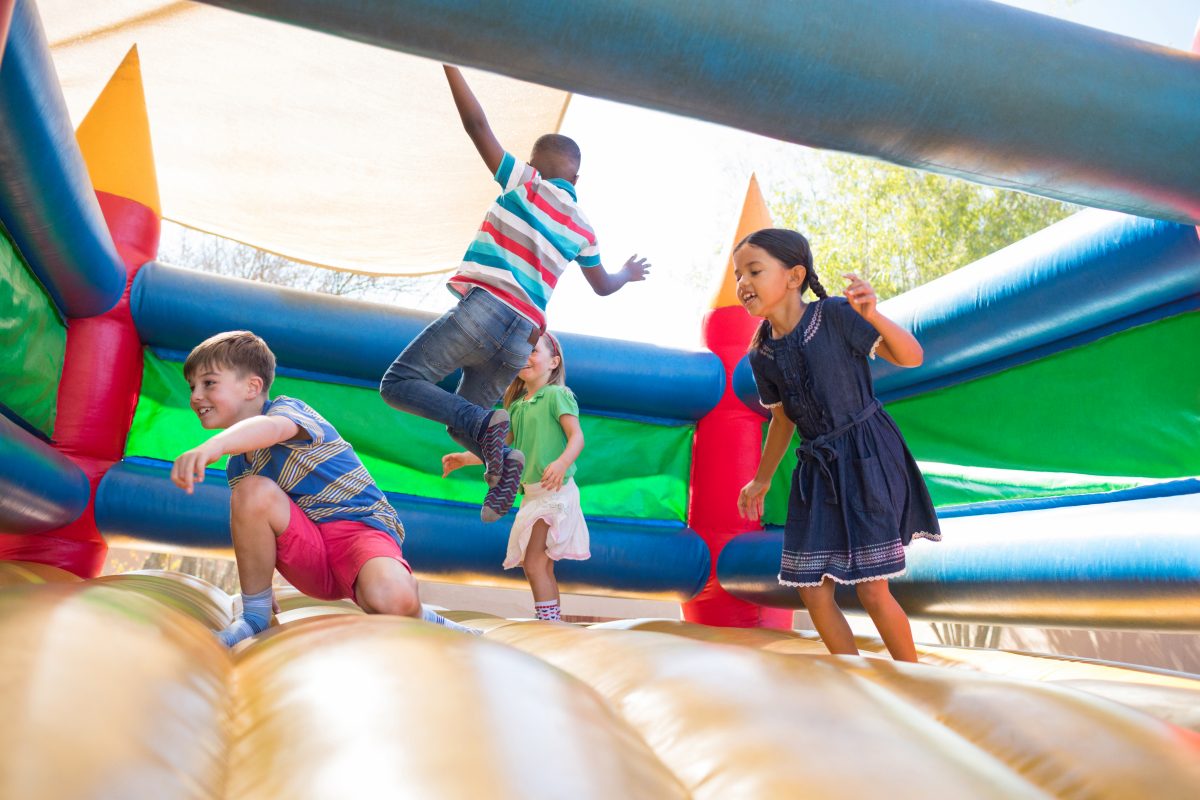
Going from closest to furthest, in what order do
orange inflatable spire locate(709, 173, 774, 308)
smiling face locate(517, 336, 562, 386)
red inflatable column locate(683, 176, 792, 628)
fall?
smiling face locate(517, 336, 562, 386), red inflatable column locate(683, 176, 792, 628), orange inflatable spire locate(709, 173, 774, 308)

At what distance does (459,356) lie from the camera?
7.20 feet

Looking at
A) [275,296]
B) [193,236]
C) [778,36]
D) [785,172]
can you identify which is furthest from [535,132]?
[785,172]

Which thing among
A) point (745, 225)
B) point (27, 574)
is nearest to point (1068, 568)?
point (27, 574)

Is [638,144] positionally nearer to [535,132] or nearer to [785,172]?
[785,172]

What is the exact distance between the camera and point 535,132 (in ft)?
14.3

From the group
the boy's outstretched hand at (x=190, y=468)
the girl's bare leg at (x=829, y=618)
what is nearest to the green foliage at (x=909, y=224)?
the girl's bare leg at (x=829, y=618)

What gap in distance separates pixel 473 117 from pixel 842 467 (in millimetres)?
1054

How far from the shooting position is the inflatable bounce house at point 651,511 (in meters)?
0.68

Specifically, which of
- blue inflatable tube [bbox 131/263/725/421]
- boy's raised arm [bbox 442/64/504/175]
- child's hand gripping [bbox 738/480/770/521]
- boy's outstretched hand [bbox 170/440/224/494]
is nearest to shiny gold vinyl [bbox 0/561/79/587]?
boy's outstretched hand [bbox 170/440/224/494]

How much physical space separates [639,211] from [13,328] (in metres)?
10.8

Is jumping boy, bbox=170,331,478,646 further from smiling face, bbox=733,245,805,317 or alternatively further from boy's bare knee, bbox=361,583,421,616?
smiling face, bbox=733,245,805,317

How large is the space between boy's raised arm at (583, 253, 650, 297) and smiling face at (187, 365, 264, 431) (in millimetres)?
1086

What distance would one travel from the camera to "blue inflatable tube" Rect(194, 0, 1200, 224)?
0.91m

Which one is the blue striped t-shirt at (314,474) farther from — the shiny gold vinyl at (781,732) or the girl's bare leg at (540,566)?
the girl's bare leg at (540,566)
